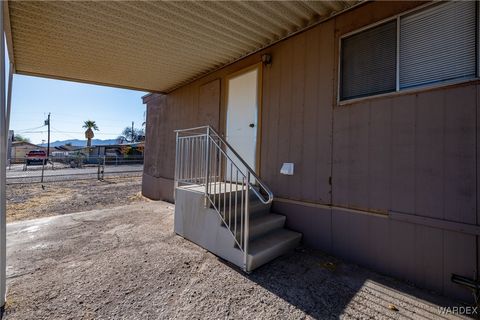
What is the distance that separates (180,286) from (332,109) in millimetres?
2677

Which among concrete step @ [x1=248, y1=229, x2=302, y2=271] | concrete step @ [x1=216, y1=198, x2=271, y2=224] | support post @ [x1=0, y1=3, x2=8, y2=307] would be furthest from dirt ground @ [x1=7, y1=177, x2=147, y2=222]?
concrete step @ [x1=248, y1=229, x2=302, y2=271]

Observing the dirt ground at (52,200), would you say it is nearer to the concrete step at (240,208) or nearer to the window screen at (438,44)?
the concrete step at (240,208)

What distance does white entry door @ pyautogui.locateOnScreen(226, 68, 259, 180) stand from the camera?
3.98m

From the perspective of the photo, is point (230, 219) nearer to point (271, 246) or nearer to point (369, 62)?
point (271, 246)

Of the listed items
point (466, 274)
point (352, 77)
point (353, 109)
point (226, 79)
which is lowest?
point (466, 274)

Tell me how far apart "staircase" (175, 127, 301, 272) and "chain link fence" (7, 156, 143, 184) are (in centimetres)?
898

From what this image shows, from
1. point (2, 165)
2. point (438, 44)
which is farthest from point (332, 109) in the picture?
point (2, 165)

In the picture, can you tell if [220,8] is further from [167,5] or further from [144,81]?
[144,81]

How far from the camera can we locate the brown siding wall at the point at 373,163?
2115 mm

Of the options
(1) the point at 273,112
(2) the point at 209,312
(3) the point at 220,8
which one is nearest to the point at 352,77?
(1) the point at 273,112

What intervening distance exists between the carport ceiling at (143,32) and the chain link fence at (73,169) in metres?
7.30

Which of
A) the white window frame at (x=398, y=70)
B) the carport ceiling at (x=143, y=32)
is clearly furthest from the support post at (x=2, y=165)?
the white window frame at (x=398, y=70)

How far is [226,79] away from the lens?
4.56m

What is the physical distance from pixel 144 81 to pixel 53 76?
1.80 meters
